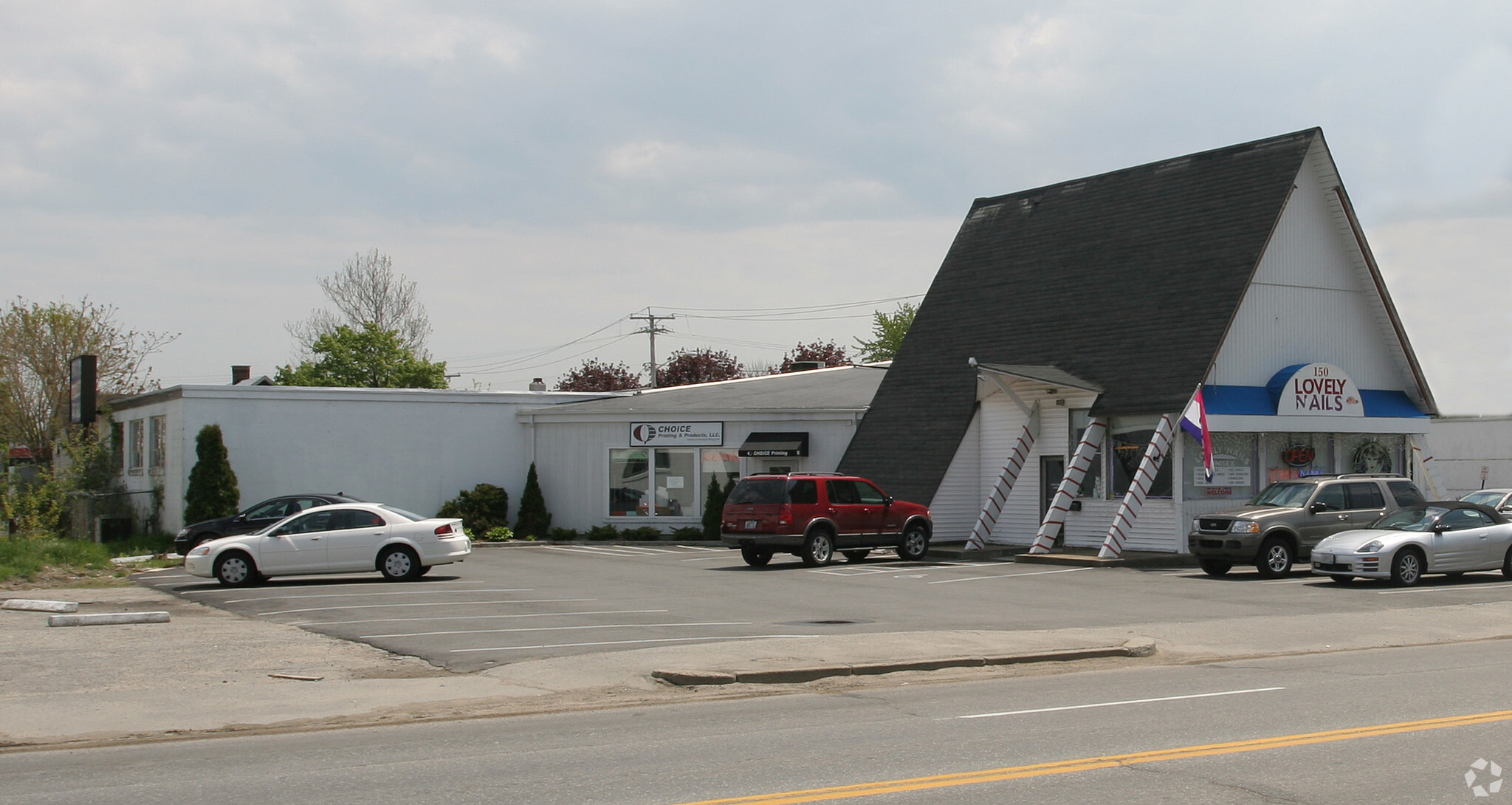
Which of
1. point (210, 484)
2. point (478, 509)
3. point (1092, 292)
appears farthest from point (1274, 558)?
point (210, 484)

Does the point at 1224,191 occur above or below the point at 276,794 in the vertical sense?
above

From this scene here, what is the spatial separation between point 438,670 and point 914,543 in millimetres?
16240

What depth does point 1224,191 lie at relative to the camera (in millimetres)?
29719

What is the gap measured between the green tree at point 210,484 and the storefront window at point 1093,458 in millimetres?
20266

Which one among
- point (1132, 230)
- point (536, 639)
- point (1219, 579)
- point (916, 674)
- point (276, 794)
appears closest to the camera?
point (276, 794)

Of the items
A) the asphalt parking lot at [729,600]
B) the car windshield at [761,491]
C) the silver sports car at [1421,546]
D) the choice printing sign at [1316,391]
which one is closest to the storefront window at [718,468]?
the asphalt parking lot at [729,600]

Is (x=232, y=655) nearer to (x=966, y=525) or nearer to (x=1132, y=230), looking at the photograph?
(x=966, y=525)

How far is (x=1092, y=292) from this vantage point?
31.1 m

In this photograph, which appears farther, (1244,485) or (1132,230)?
(1132,230)

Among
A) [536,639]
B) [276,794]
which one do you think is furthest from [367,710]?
[536,639]

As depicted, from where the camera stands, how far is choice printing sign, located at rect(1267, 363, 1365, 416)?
93.6 feet

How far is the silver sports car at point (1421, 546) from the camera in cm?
2167

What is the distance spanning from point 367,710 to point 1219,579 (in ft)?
55.8

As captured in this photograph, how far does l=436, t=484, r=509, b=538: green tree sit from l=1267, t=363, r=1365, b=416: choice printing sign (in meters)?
20.5
